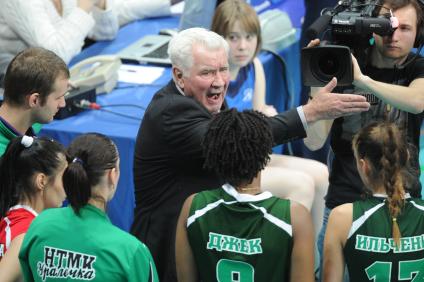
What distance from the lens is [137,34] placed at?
545cm

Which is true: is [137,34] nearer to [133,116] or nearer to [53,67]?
[133,116]

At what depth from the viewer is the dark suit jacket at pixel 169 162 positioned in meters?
2.81

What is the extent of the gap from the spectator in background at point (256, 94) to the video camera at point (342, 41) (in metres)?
1.16

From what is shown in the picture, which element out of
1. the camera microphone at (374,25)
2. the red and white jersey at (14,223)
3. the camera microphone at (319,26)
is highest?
the camera microphone at (374,25)

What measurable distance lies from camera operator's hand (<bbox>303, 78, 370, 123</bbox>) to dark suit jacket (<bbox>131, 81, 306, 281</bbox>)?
0.22ft

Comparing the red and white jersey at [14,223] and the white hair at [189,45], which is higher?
the white hair at [189,45]

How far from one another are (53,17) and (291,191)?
1.68 metres

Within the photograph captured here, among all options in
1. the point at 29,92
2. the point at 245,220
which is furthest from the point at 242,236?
the point at 29,92

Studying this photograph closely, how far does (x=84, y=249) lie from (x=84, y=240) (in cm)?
3

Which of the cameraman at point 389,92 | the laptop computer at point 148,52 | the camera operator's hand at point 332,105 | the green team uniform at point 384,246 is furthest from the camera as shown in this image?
the laptop computer at point 148,52

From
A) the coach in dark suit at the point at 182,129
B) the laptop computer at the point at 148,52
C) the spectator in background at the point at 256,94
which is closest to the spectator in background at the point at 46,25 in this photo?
the laptop computer at the point at 148,52

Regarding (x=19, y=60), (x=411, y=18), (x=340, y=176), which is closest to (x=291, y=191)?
(x=340, y=176)

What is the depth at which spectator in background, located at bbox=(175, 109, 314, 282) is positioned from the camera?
7.47 feet

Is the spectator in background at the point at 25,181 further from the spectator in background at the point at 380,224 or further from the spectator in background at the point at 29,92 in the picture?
the spectator in background at the point at 380,224
